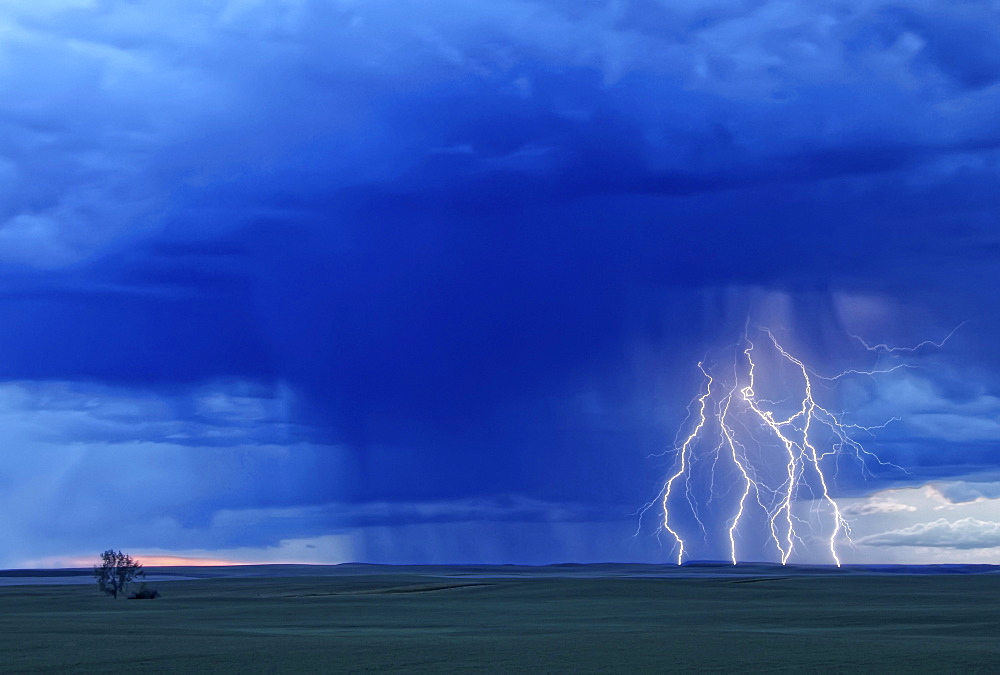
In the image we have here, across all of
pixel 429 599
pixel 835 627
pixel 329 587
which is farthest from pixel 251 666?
pixel 329 587

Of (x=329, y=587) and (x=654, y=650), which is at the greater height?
(x=329, y=587)

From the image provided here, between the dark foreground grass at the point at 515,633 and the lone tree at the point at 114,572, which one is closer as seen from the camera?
the dark foreground grass at the point at 515,633

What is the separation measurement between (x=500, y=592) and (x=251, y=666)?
42571 mm

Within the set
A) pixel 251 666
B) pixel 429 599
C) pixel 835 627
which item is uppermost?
pixel 429 599

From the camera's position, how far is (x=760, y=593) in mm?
63406

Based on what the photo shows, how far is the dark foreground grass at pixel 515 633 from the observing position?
79.2 ft

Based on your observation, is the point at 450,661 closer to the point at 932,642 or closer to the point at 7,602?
the point at 932,642

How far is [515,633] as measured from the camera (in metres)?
33.3

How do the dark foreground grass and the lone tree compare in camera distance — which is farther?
the lone tree

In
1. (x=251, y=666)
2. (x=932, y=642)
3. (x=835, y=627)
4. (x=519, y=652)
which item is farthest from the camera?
(x=835, y=627)

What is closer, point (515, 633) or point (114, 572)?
point (515, 633)

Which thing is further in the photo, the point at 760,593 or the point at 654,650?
the point at 760,593

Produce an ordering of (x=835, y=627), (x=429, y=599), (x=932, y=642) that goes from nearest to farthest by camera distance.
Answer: (x=932, y=642), (x=835, y=627), (x=429, y=599)

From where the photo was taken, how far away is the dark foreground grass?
950 inches
